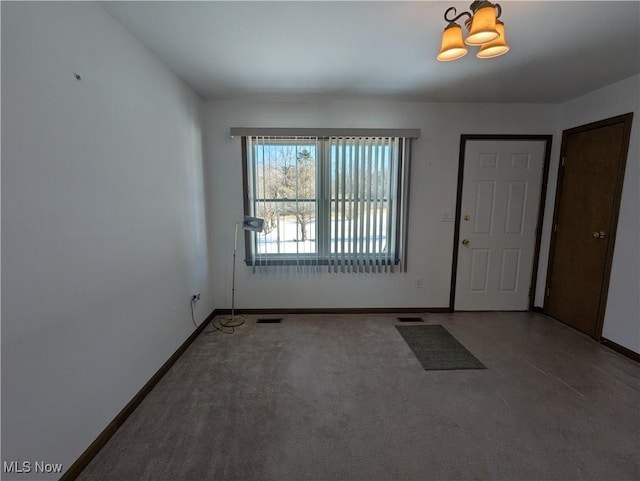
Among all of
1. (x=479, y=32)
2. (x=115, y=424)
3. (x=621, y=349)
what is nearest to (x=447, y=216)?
(x=621, y=349)

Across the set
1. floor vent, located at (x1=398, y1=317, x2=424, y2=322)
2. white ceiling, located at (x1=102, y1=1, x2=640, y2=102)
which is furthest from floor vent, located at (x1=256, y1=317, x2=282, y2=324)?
white ceiling, located at (x1=102, y1=1, x2=640, y2=102)

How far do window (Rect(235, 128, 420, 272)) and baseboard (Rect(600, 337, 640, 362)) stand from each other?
2.01 meters

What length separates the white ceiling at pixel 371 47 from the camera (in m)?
1.60

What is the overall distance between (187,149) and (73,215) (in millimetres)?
1513

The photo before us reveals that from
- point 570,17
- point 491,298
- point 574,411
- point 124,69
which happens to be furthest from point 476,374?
point 124,69

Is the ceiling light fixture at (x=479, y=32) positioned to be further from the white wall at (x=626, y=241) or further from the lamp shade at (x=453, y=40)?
the white wall at (x=626, y=241)

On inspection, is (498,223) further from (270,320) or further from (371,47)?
(270,320)

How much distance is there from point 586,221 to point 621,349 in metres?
1.23

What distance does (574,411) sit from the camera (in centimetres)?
184

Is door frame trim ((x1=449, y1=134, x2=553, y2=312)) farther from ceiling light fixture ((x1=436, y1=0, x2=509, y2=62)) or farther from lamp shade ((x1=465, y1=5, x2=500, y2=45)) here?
lamp shade ((x1=465, y1=5, x2=500, y2=45))

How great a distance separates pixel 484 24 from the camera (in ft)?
4.55

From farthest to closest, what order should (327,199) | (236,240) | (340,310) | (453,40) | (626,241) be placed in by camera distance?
1. (340,310)
2. (236,240)
3. (327,199)
4. (626,241)
5. (453,40)

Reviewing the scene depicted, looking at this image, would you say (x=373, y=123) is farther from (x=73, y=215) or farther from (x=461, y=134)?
(x=73, y=215)

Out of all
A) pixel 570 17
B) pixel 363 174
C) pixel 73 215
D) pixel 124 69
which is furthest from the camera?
pixel 363 174
